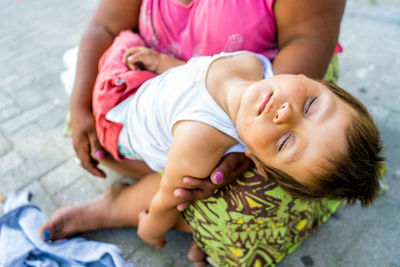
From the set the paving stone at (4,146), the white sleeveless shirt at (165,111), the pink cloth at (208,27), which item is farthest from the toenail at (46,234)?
the pink cloth at (208,27)

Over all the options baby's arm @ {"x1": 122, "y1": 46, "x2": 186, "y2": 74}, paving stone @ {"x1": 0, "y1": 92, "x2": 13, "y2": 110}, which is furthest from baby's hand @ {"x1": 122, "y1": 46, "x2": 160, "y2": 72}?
paving stone @ {"x1": 0, "y1": 92, "x2": 13, "y2": 110}

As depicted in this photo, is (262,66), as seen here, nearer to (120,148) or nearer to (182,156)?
(182,156)

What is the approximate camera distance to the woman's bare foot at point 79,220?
6.41ft

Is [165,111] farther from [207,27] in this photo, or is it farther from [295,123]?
[295,123]

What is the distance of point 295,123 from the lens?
49.9 inches

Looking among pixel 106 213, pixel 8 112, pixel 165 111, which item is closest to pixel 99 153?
pixel 106 213

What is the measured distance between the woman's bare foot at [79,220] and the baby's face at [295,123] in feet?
3.80

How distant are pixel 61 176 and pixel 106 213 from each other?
656mm

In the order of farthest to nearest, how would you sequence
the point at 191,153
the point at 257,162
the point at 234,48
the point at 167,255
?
the point at 167,255 → the point at 234,48 → the point at 257,162 → the point at 191,153

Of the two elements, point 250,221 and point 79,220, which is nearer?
point 250,221

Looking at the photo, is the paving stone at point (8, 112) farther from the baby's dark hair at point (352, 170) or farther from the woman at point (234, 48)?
the baby's dark hair at point (352, 170)

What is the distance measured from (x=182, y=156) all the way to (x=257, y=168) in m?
0.40

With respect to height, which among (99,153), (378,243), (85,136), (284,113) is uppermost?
(284,113)

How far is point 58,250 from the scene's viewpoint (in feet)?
6.22
